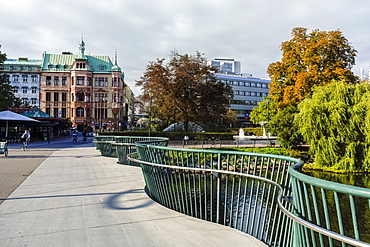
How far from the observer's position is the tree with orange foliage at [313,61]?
31062 millimetres

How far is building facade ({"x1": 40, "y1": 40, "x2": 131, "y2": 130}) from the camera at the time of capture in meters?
65.8

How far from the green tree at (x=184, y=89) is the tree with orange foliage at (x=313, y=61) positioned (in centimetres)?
766

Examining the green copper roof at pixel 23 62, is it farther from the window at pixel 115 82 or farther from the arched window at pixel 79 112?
the window at pixel 115 82

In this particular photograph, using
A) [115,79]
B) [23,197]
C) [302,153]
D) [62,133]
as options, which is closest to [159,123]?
[62,133]

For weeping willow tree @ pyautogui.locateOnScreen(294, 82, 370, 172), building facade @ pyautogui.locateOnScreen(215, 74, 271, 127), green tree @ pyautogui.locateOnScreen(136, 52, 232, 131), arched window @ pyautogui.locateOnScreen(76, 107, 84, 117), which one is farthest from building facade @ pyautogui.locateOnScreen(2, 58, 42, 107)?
weeping willow tree @ pyautogui.locateOnScreen(294, 82, 370, 172)

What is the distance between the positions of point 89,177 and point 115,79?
5992 cm

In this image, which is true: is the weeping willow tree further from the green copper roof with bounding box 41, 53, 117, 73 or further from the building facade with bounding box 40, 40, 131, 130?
the green copper roof with bounding box 41, 53, 117, 73

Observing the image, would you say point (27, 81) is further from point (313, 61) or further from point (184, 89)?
point (313, 61)

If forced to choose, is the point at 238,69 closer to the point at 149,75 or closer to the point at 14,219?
the point at 149,75

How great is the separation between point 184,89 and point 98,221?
30711 millimetres

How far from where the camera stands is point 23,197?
287 inches

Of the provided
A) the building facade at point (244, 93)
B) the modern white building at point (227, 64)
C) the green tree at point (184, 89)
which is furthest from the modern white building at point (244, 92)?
the green tree at point (184, 89)

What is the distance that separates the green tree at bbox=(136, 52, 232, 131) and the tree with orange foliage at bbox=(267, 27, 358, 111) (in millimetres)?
7661

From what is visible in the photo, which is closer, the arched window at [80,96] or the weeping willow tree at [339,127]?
the weeping willow tree at [339,127]
